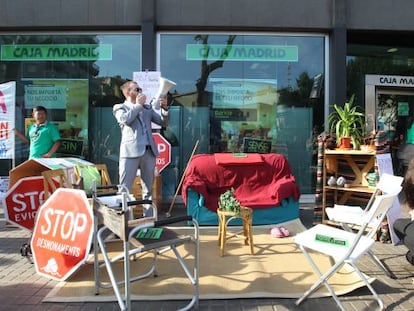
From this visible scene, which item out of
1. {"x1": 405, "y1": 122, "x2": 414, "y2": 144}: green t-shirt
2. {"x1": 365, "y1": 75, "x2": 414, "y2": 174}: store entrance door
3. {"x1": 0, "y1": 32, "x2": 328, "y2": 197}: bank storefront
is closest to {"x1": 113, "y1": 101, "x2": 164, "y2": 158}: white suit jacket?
{"x1": 0, "y1": 32, "x2": 328, "y2": 197}: bank storefront

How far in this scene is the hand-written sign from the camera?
25.4ft

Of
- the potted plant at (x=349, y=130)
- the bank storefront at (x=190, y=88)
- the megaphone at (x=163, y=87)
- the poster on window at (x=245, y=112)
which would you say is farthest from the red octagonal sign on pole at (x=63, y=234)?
the poster on window at (x=245, y=112)

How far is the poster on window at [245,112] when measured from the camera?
7.72m

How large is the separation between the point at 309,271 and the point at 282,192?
1.74 metres

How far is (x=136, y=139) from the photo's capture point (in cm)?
523

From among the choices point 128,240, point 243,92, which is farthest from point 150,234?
point 243,92

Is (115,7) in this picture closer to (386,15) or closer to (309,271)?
(386,15)

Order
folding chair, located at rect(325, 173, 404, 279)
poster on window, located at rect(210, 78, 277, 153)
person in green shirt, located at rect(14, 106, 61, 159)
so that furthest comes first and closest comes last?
poster on window, located at rect(210, 78, 277, 153)
person in green shirt, located at rect(14, 106, 61, 159)
folding chair, located at rect(325, 173, 404, 279)

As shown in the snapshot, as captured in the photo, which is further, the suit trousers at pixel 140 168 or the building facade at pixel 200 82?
the building facade at pixel 200 82

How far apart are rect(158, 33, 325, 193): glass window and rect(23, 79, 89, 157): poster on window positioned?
1.50m

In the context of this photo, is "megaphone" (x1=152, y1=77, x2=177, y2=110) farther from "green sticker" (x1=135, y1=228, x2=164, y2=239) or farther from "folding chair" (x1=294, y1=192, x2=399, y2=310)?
"folding chair" (x1=294, y1=192, x2=399, y2=310)

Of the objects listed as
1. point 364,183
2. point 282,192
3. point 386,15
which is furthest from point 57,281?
point 386,15

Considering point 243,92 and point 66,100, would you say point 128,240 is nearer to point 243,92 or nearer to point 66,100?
point 243,92

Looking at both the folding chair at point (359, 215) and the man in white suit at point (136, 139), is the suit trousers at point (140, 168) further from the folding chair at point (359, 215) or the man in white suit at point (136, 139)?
the folding chair at point (359, 215)
